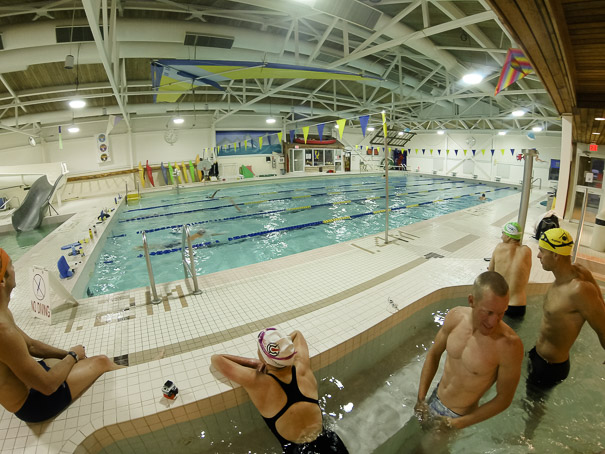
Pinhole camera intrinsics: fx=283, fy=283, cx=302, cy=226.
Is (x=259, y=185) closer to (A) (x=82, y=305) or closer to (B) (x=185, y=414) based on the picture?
(A) (x=82, y=305)

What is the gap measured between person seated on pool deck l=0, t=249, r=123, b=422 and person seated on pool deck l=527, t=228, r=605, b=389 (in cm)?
335

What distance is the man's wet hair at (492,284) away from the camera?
1.47 meters

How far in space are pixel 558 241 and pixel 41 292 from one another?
4.35 m

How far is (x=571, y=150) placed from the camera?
275 inches

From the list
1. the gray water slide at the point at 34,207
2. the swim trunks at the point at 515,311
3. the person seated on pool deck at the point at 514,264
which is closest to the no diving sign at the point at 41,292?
the person seated on pool deck at the point at 514,264

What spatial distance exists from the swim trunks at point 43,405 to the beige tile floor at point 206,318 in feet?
0.24

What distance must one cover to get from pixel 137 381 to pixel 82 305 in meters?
1.79

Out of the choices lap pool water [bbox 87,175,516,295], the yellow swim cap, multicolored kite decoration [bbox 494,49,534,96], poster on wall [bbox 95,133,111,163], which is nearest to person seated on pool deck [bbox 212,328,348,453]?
the yellow swim cap

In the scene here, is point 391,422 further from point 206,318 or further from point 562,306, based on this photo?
point 206,318

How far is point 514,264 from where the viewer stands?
304cm

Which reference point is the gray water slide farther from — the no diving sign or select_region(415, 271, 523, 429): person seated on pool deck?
select_region(415, 271, 523, 429): person seated on pool deck

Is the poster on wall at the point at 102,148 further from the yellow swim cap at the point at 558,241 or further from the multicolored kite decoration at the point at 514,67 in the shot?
the yellow swim cap at the point at 558,241

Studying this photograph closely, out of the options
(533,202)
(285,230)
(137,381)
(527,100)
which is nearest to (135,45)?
(285,230)

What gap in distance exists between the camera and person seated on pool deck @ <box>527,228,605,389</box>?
6.32ft
